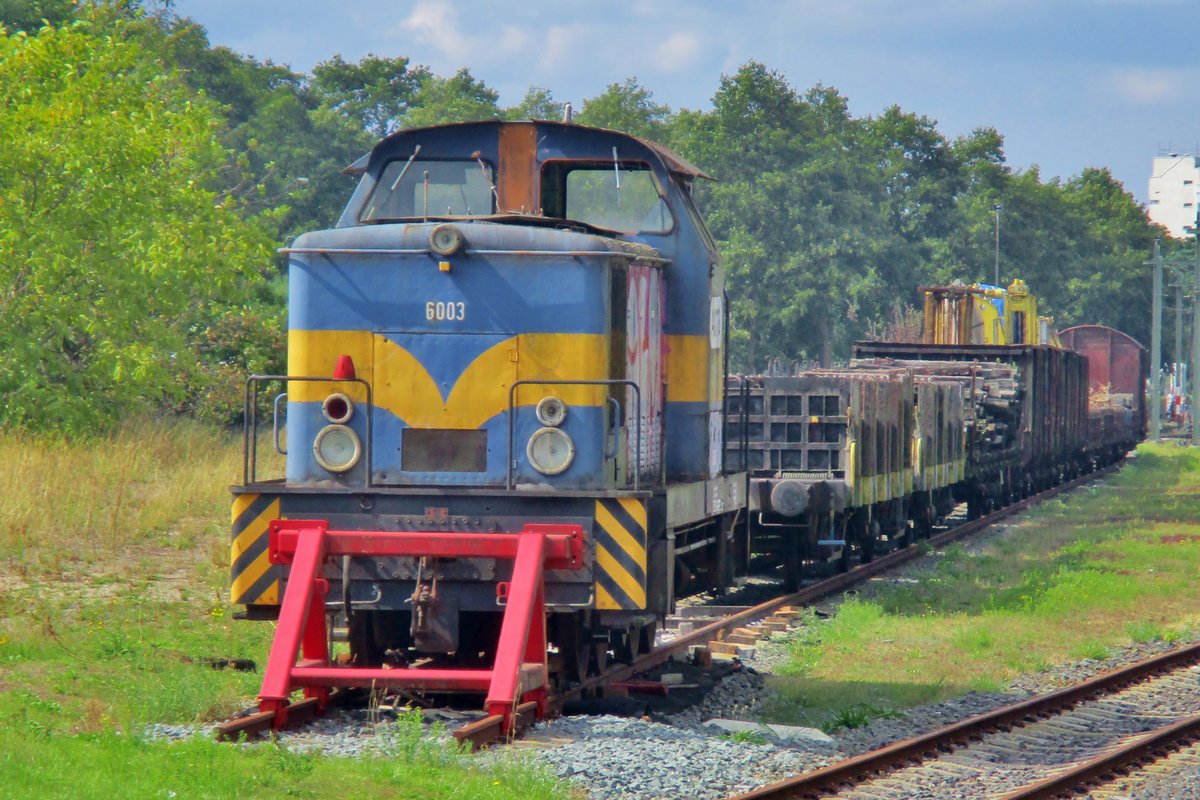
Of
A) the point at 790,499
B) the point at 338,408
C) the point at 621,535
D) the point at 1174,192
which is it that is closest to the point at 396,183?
the point at 338,408

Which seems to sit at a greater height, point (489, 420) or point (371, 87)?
point (371, 87)

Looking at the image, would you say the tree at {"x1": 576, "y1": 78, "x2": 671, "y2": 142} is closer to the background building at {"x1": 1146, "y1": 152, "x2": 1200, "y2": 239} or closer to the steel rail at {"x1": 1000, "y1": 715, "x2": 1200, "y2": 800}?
the steel rail at {"x1": 1000, "y1": 715, "x2": 1200, "y2": 800}

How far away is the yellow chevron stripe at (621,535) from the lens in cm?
812

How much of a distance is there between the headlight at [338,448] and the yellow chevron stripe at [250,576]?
61 centimetres

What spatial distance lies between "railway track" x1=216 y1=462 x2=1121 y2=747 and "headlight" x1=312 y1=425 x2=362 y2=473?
1.26 m

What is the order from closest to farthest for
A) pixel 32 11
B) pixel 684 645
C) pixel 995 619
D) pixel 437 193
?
pixel 437 193 < pixel 684 645 < pixel 995 619 < pixel 32 11

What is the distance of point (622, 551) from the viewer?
8133 millimetres

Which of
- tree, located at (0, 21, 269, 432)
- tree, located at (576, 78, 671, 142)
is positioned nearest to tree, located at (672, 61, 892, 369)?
tree, located at (576, 78, 671, 142)

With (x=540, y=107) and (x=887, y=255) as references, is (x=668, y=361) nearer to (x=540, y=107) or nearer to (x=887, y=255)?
(x=887, y=255)

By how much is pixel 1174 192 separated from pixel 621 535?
15825 centimetres

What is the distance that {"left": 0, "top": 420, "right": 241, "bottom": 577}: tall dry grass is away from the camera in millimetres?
13367

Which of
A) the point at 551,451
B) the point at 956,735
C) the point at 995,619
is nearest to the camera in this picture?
the point at 551,451

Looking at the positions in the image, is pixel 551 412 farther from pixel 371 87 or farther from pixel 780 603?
pixel 371 87

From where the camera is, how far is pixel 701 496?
9.64m
